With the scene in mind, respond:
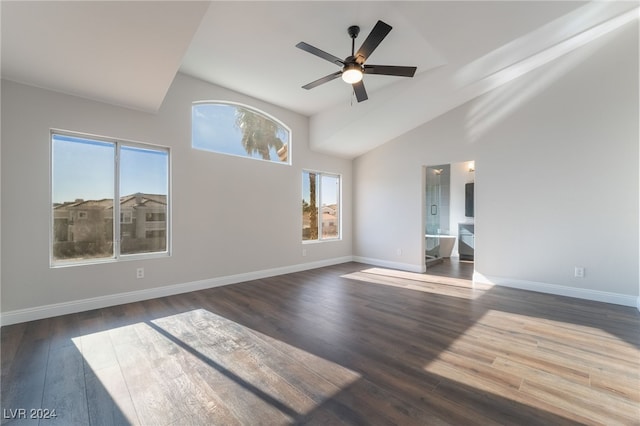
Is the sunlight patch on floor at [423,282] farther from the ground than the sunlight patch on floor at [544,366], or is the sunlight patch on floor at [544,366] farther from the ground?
the sunlight patch on floor at [544,366]

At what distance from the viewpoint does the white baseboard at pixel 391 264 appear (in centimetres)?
546

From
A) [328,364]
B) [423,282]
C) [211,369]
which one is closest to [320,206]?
[423,282]

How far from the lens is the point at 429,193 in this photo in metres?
6.33

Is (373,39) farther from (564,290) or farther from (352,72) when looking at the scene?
(564,290)

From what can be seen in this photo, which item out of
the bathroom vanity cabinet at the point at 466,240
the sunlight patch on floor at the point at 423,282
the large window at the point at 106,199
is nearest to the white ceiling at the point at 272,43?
the large window at the point at 106,199

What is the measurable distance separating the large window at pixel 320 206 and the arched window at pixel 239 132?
0.86 meters

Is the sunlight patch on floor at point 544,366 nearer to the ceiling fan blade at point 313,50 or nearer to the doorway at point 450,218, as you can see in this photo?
the doorway at point 450,218

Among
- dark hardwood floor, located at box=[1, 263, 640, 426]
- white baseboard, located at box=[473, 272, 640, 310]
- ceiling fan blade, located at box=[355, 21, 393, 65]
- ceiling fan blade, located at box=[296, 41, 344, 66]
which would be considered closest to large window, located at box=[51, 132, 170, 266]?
dark hardwood floor, located at box=[1, 263, 640, 426]

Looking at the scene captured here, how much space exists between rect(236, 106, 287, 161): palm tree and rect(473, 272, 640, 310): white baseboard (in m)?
4.53

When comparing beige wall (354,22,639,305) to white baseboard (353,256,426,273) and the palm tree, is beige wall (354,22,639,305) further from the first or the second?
the palm tree

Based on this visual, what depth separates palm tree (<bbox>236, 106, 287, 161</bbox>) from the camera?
15.7 feet

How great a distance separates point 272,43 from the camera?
325cm

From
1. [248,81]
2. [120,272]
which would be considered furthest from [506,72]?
[120,272]

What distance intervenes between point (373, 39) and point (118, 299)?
4.39m
